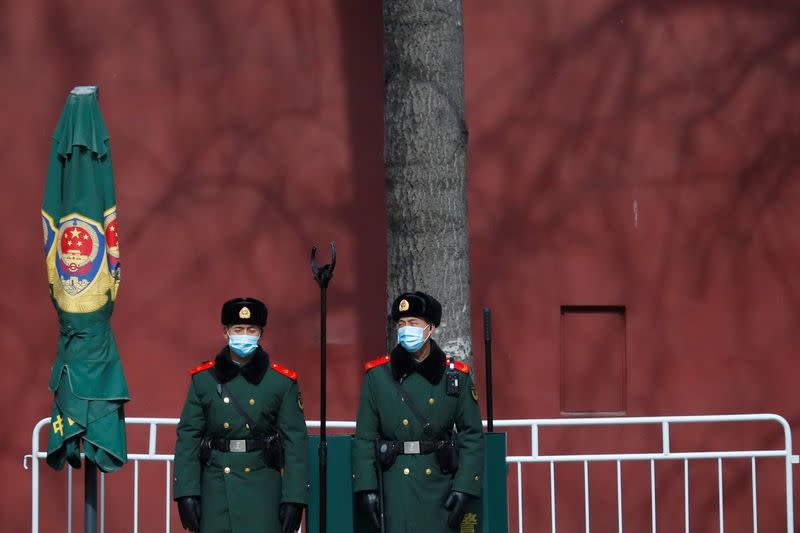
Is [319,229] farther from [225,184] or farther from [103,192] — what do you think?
[103,192]

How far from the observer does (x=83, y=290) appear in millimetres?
6027

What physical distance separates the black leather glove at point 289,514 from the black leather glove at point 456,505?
2.36ft

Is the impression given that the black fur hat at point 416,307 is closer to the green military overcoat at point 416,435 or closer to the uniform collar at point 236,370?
the green military overcoat at point 416,435

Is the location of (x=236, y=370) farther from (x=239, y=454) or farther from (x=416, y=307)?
Answer: (x=416, y=307)

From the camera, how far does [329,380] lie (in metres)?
8.70

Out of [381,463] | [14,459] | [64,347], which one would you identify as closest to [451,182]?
[381,463]

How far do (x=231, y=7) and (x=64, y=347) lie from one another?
11.3 feet

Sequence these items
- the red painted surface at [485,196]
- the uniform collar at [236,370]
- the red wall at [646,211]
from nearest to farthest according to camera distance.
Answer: the uniform collar at [236,370], the red painted surface at [485,196], the red wall at [646,211]

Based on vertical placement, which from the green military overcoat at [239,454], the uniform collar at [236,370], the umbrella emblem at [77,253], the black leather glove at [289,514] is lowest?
the black leather glove at [289,514]

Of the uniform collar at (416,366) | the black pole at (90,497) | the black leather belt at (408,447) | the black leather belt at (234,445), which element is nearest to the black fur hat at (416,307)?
the uniform collar at (416,366)

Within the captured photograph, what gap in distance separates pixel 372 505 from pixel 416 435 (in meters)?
0.38

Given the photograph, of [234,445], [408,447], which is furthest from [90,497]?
[408,447]

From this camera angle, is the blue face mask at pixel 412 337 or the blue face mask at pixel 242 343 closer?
the blue face mask at pixel 412 337

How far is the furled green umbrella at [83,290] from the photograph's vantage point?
5980mm
